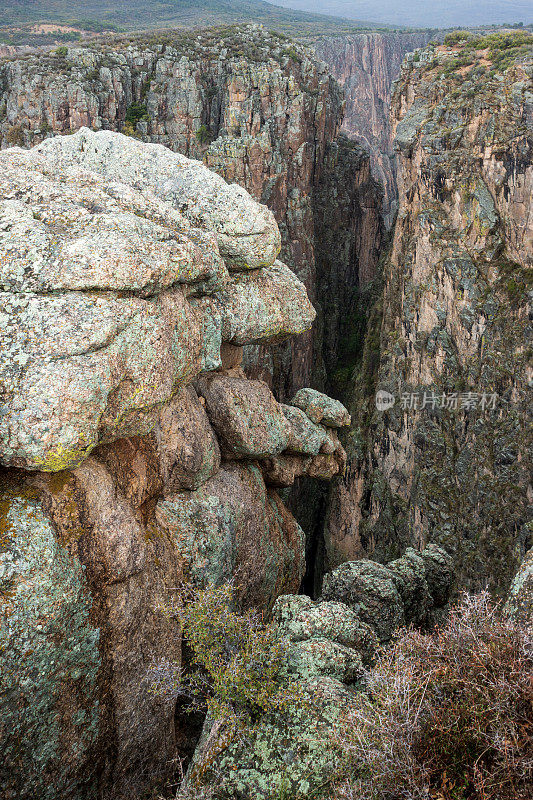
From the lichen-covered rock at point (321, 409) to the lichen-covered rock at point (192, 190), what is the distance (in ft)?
21.9

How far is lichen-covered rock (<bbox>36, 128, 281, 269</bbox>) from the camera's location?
15.4 meters

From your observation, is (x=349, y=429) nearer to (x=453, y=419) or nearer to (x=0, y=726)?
(x=453, y=419)

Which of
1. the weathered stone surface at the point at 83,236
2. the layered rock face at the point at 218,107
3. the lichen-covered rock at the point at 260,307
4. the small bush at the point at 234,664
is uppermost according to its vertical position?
the layered rock face at the point at 218,107

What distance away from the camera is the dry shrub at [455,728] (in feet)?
21.8

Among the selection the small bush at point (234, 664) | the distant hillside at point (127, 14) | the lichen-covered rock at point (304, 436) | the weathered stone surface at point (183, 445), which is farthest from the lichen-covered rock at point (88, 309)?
the distant hillside at point (127, 14)

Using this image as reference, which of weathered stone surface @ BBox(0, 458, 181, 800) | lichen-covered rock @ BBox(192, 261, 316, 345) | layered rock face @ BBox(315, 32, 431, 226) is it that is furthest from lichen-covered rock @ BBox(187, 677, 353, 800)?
layered rock face @ BBox(315, 32, 431, 226)

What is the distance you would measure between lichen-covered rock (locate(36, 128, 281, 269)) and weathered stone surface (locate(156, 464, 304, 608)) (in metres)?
6.03

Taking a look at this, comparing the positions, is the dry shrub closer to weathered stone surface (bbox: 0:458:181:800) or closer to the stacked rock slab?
weathered stone surface (bbox: 0:458:181:800)

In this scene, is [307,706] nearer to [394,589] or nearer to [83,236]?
[394,589]

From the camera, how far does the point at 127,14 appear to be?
106625 mm

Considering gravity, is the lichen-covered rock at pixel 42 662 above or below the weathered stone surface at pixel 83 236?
below

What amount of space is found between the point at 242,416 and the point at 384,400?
27424 mm

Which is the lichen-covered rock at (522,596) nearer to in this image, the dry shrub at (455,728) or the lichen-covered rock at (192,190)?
the dry shrub at (455,728)

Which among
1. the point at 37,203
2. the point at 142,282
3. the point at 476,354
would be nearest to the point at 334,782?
the point at 142,282
